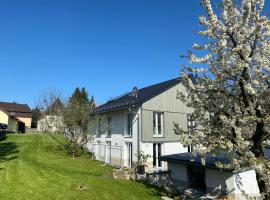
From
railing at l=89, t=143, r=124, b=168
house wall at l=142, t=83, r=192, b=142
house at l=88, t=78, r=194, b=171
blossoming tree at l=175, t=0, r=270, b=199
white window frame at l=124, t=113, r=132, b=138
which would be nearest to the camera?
blossoming tree at l=175, t=0, r=270, b=199

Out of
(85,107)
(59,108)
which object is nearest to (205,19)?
(85,107)

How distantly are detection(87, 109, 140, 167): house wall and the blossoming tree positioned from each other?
12.3m

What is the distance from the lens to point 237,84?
36.4 ft

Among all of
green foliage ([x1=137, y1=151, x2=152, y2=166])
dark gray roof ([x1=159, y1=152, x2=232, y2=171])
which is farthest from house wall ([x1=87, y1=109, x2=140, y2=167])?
dark gray roof ([x1=159, y1=152, x2=232, y2=171])

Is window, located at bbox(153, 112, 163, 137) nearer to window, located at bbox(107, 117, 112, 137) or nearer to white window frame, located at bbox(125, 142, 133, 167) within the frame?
white window frame, located at bbox(125, 142, 133, 167)

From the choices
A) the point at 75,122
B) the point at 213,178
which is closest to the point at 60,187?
the point at 213,178

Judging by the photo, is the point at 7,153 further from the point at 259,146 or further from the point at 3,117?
the point at 3,117

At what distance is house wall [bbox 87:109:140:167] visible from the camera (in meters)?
23.8

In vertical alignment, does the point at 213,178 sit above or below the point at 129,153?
below

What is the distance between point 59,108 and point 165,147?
14181 mm

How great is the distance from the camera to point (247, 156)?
33.3ft

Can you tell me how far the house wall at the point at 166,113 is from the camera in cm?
2353

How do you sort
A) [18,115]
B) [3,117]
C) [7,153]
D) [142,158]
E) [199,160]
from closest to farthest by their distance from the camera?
[199,160]
[142,158]
[7,153]
[3,117]
[18,115]

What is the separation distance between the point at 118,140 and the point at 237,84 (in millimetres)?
17559
